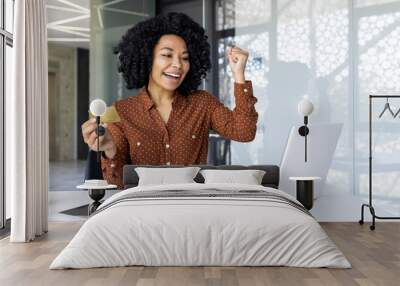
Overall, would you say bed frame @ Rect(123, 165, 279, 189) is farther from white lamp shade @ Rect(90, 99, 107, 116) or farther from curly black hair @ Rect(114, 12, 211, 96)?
curly black hair @ Rect(114, 12, 211, 96)

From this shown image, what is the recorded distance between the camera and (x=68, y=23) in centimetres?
650

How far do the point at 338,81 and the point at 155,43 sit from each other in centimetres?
220

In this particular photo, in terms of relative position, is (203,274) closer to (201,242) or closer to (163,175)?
(201,242)

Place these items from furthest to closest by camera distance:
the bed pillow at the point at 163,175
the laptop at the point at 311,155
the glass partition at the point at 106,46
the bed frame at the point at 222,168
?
the glass partition at the point at 106,46 → the laptop at the point at 311,155 → the bed frame at the point at 222,168 → the bed pillow at the point at 163,175

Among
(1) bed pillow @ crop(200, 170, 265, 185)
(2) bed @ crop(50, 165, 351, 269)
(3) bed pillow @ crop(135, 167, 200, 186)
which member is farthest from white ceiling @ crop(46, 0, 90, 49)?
(2) bed @ crop(50, 165, 351, 269)

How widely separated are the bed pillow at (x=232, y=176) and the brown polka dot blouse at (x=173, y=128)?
0.24 m

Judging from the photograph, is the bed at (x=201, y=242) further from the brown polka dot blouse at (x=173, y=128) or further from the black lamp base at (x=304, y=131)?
the black lamp base at (x=304, y=131)

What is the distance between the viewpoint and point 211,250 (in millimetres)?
3881

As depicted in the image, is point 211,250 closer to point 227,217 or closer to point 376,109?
point 227,217

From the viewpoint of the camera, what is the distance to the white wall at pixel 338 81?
21.6 feet

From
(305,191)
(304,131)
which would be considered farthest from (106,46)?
(305,191)

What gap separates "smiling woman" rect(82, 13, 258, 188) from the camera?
552 centimetres

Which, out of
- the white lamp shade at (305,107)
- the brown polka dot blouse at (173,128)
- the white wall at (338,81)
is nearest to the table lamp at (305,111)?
the white lamp shade at (305,107)

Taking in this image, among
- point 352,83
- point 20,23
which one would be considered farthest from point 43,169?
point 352,83
